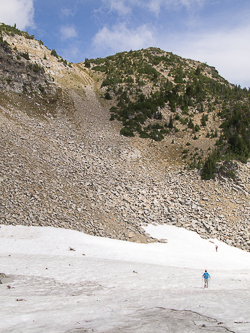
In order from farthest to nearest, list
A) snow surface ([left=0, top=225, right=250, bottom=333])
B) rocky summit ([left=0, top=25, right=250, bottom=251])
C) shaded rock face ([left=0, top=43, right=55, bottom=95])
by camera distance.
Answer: shaded rock face ([left=0, top=43, right=55, bottom=95]) → rocky summit ([left=0, top=25, right=250, bottom=251]) → snow surface ([left=0, top=225, right=250, bottom=333])

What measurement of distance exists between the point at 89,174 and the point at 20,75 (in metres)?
21.5

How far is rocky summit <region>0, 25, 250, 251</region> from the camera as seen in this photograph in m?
18.7

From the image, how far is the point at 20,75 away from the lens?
109 ft

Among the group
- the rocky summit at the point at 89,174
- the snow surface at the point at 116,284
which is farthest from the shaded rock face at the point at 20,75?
the snow surface at the point at 116,284

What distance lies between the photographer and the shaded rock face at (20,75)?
31.4 meters

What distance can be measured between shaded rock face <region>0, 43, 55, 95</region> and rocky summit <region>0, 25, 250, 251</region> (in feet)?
0.52

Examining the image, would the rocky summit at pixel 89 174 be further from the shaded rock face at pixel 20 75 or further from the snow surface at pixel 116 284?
the snow surface at pixel 116 284

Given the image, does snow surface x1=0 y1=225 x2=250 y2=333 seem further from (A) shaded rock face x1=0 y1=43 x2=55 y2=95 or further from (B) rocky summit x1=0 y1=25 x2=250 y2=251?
(A) shaded rock face x1=0 y1=43 x2=55 y2=95

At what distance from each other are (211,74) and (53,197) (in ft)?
175

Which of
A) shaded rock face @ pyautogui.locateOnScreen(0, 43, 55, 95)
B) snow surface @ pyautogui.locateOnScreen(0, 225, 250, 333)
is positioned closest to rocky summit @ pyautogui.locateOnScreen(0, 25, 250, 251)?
shaded rock face @ pyautogui.locateOnScreen(0, 43, 55, 95)

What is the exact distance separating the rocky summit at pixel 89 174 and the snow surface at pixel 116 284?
5.53ft

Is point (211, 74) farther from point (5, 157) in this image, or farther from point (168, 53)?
point (5, 157)

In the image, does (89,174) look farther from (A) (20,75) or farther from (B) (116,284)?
(A) (20,75)

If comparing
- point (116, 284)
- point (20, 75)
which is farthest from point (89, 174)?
point (20, 75)
